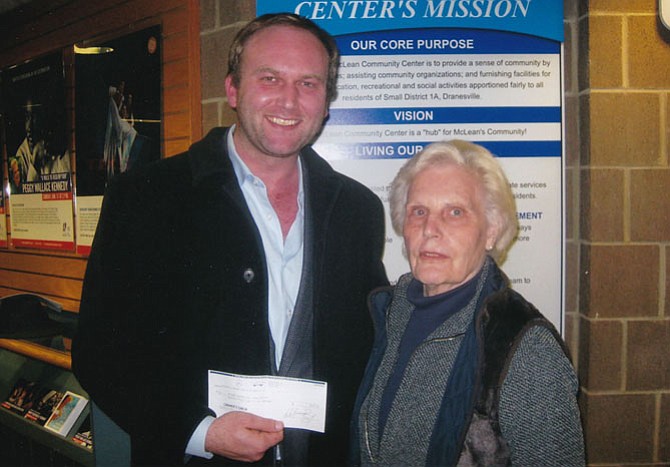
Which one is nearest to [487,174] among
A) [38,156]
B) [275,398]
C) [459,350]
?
[459,350]

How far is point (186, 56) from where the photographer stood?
230 centimetres

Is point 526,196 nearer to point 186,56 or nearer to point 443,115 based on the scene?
point 443,115

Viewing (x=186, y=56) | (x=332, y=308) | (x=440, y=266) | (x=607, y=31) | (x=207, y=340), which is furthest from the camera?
(x=186, y=56)

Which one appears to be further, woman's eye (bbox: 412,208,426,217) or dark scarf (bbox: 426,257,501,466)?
woman's eye (bbox: 412,208,426,217)

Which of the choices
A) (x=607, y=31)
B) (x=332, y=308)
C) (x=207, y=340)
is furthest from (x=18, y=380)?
(x=607, y=31)

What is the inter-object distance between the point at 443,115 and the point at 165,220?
134 centimetres

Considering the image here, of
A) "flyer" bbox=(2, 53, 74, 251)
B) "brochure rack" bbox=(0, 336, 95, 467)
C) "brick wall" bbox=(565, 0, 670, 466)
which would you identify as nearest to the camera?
"brick wall" bbox=(565, 0, 670, 466)

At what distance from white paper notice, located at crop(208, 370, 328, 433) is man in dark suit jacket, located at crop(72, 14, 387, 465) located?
0.11ft

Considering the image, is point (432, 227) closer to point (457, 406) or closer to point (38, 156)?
point (457, 406)

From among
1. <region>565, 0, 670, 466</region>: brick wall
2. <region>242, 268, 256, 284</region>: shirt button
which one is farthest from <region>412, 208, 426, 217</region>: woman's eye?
<region>565, 0, 670, 466</region>: brick wall

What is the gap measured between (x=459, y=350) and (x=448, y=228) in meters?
0.35

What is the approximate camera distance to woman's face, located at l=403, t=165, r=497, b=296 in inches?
53.1

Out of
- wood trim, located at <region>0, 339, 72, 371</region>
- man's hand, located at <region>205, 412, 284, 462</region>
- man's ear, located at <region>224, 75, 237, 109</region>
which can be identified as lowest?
wood trim, located at <region>0, 339, 72, 371</region>

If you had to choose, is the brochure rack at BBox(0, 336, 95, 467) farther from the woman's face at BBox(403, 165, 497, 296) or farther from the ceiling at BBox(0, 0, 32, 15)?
the ceiling at BBox(0, 0, 32, 15)
